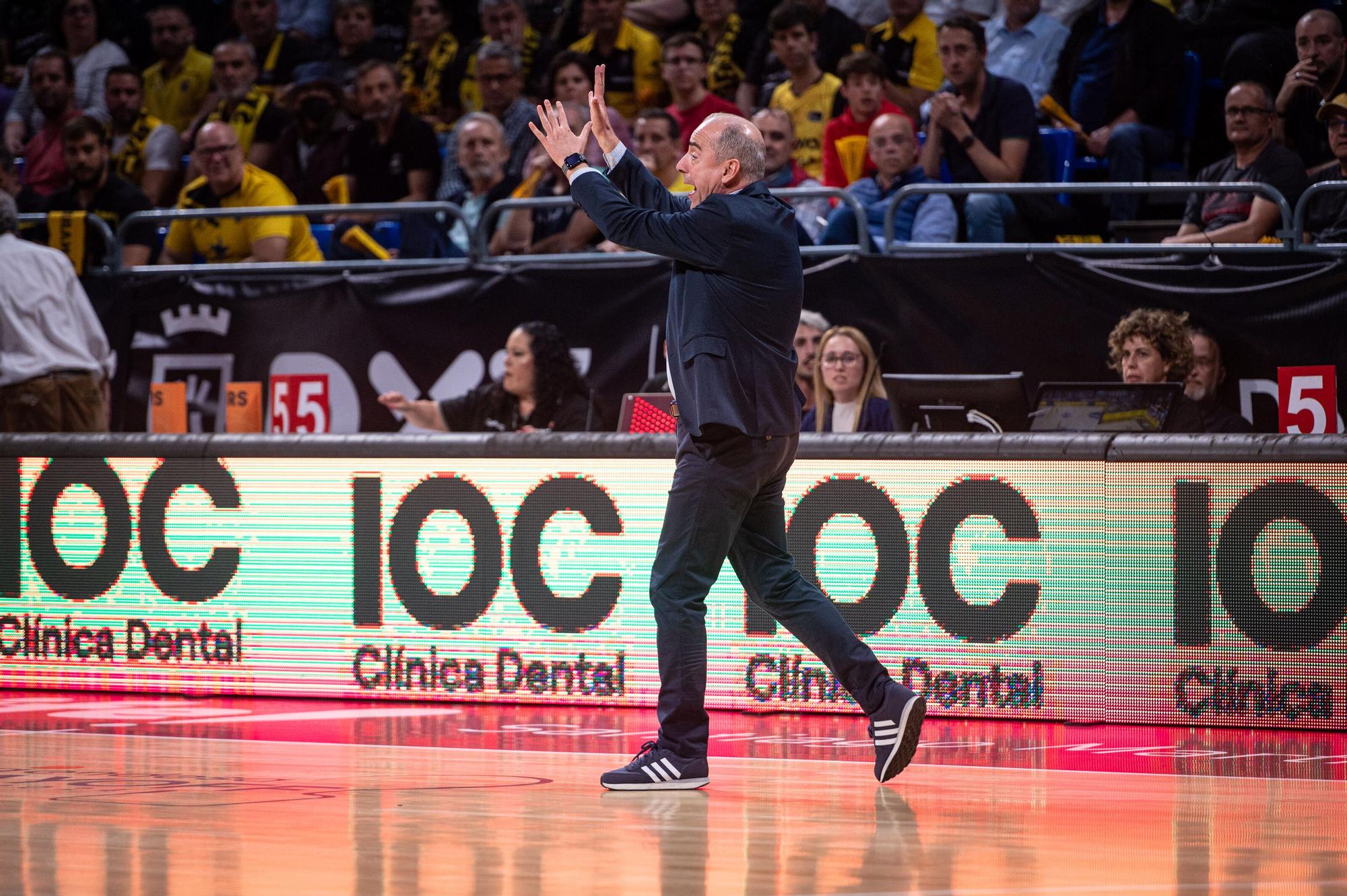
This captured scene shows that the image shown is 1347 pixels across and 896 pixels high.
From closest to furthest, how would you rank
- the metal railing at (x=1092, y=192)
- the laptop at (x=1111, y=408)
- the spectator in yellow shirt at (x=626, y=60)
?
the laptop at (x=1111, y=408) → the metal railing at (x=1092, y=192) → the spectator in yellow shirt at (x=626, y=60)

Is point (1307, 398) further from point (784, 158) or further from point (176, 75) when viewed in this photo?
point (176, 75)

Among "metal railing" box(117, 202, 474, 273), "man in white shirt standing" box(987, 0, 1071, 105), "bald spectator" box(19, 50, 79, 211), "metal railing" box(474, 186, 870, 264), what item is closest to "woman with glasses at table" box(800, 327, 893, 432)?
"metal railing" box(474, 186, 870, 264)

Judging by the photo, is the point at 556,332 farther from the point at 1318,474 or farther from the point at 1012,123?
the point at 1318,474

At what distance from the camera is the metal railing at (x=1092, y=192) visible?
362 inches

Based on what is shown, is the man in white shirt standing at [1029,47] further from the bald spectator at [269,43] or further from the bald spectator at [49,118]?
the bald spectator at [49,118]

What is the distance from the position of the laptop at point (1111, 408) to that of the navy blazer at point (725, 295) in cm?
236

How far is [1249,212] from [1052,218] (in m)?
1.11

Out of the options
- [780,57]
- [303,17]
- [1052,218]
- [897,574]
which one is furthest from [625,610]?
[303,17]

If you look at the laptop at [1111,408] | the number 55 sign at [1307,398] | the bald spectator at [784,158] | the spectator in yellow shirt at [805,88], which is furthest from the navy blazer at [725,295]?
the spectator in yellow shirt at [805,88]

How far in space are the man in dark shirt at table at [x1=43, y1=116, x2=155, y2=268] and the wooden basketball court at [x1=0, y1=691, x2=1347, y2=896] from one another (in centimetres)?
543

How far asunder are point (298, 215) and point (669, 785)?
704 centimetres

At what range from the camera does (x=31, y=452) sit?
27.6 feet

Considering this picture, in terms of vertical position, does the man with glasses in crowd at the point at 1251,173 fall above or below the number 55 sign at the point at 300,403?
above

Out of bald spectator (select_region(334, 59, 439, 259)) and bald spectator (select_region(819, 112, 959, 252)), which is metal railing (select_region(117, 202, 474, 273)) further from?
bald spectator (select_region(819, 112, 959, 252))
